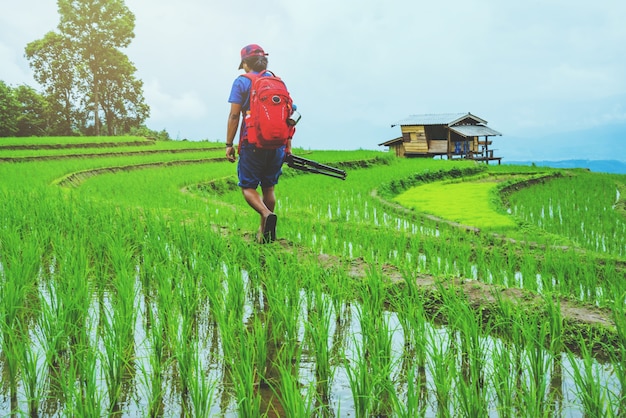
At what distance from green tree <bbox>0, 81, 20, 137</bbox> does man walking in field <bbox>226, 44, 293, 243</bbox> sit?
26716 millimetres

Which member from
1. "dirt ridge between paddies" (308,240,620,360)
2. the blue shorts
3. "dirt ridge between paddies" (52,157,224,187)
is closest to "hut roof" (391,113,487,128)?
"dirt ridge between paddies" (52,157,224,187)

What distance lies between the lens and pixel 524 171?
17.4m

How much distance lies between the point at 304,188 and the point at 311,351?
815 cm

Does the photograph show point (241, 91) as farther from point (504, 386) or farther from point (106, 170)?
point (106, 170)

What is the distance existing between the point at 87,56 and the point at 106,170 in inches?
791

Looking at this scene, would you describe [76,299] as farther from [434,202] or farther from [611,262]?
[434,202]

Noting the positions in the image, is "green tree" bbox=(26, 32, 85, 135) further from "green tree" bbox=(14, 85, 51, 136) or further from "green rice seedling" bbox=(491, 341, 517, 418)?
"green rice seedling" bbox=(491, 341, 517, 418)

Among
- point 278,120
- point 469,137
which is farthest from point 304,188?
point 469,137

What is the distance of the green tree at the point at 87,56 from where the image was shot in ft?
104

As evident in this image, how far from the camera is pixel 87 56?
104 ft

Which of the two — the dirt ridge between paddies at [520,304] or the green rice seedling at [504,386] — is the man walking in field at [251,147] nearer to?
the dirt ridge between paddies at [520,304]

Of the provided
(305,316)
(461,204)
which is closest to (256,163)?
(305,316)

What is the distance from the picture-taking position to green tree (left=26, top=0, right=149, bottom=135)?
104 ft

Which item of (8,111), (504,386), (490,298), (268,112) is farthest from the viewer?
(8,111)
